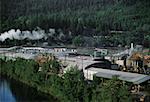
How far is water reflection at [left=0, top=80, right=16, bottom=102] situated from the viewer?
4270mm

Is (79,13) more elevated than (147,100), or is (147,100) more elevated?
(79,13)

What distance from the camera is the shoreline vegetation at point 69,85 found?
3572 mm

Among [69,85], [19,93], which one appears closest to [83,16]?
[19,93]

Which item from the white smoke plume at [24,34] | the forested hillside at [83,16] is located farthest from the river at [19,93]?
the forested hillside at [83,16]

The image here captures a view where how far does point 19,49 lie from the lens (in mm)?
7816

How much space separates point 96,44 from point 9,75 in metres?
3.60

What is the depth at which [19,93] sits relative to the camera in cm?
461

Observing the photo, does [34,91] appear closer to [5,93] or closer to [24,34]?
[5,93]

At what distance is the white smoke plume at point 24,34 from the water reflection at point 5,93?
11.8ft

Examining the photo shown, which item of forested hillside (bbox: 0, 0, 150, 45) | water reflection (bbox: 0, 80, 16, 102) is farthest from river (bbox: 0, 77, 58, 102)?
forested hillside (bbox: 0, 0, 150, 45)

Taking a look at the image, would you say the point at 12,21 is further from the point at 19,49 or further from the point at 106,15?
the point at 106,15

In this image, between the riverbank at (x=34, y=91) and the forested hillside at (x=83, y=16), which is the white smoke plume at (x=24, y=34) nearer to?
the forested hillside at (x=83, y=16)

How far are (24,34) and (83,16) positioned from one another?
2.37 m

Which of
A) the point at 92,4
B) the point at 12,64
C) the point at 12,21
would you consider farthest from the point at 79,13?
the point at 12,64
